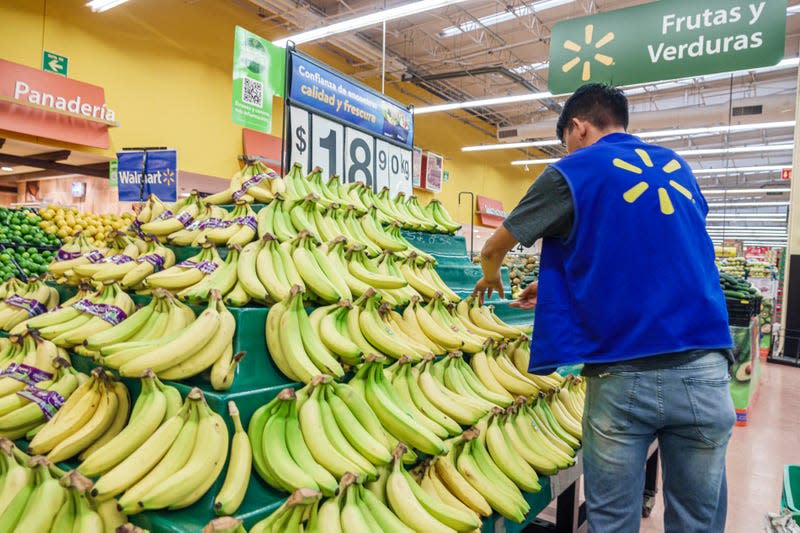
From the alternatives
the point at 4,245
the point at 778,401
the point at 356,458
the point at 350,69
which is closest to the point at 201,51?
the point at 350,69

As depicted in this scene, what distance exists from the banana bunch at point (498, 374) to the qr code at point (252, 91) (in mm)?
4757

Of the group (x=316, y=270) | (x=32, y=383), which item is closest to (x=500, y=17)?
(x=316, y=270)

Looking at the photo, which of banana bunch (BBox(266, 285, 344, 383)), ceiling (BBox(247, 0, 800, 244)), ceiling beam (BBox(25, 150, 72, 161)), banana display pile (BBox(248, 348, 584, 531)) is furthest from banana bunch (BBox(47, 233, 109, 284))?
ceiling (BBox(247, 0, 800, 244))

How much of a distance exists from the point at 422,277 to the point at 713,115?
10.8m

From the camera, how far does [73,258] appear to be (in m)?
2.35

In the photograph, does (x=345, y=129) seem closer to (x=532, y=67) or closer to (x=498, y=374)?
(x=498, y=374)

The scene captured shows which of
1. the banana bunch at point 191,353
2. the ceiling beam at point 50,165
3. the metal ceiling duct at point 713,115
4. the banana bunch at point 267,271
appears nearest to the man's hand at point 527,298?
the banana bunch at point 267,271

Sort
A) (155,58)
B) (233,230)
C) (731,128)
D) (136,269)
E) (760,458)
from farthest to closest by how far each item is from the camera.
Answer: (731,128)
(155,58)
(760,458)
(233,230)
(136,269)

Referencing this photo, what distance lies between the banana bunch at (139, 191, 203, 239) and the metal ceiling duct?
31.6ft

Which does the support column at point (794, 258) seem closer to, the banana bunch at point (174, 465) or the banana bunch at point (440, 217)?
the banana bunch at point (440, 217)

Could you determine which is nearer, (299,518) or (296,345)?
(299,518)

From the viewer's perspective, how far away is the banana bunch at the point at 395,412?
147 centimetres

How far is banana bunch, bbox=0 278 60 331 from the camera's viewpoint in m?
2.02

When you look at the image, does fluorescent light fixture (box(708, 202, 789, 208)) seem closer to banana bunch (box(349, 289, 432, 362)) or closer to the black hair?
the black hair
